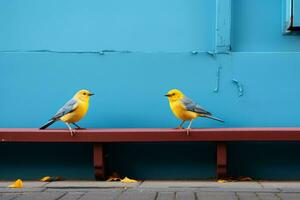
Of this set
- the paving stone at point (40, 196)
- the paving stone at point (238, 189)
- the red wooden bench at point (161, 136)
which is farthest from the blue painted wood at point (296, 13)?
the paving stone at point (40, 196)

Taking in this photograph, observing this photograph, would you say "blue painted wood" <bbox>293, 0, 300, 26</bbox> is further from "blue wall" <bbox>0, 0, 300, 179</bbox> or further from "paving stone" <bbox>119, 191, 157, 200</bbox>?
"paving stone" <bbox>119, 191, 157, 200</bbox>

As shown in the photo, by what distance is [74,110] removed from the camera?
17.6 feet

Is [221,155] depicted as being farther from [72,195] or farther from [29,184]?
[29,184]

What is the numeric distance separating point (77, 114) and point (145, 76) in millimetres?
891

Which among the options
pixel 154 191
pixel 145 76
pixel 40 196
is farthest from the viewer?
pixel 145 76

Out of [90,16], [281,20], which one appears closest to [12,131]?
[90,16]

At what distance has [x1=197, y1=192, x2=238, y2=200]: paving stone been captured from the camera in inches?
178

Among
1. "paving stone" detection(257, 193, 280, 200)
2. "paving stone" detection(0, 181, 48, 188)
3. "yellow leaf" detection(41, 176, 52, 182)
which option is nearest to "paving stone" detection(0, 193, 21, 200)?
"paving stone" detection(0, 181, 48, 188)

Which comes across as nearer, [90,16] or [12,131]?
[12,131]

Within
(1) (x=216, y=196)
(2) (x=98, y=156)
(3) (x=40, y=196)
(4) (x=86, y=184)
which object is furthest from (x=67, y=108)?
(1) (x=216, y=196)

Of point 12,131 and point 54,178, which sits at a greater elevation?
point 12,131

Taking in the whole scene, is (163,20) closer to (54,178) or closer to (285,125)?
(285,125)

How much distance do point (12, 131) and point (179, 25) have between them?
2.19 meters

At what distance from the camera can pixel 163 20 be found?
5.79 metres
